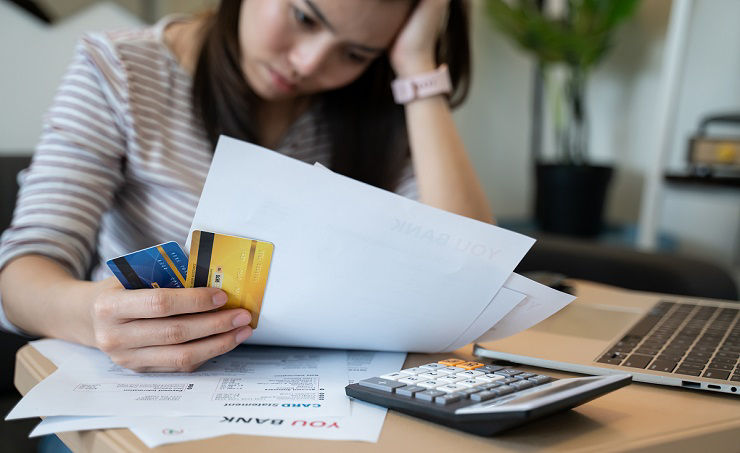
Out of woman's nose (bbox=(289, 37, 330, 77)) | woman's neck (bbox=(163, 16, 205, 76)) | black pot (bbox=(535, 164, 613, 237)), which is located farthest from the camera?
black pot (bbox=(535, 164, 613, 237))

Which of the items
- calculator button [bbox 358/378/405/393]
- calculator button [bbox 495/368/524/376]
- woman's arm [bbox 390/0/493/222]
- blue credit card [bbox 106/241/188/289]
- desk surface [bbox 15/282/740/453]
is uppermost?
woman's arm [bbox 390/0/493/222]

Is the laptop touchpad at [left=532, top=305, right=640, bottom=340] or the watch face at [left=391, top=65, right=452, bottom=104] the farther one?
the watch face at [left=391, top=65, right=452, bottom=104]

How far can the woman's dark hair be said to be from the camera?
101 centimetres

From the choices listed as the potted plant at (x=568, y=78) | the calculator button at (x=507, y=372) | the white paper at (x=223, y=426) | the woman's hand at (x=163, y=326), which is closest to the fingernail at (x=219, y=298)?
the woman's hand at (x=163, y=326)

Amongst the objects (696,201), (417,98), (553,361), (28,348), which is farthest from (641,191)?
(28,348)

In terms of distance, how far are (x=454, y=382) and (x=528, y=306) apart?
11cm

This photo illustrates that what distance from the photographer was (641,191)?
9.31ft

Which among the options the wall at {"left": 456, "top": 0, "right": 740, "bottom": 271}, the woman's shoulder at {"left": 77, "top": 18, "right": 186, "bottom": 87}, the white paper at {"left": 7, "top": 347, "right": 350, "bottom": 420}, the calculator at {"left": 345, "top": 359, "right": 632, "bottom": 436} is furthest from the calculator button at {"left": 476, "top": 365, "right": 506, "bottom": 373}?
the wall at {"left": 456, "top": 0, "right": 740, "bottom": 271}

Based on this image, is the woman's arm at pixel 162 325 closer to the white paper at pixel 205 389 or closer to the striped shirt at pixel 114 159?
the white paper at pixel 205 389

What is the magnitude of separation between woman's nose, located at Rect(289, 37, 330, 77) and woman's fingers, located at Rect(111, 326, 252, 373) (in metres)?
0.48

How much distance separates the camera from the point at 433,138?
1.01 meters

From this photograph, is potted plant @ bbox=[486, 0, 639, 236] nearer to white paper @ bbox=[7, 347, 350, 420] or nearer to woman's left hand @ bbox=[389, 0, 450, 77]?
woman's left hand @ bbox=[389, 0, 450, 77]

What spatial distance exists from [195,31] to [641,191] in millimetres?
2246

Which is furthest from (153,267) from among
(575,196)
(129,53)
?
(575,196)
